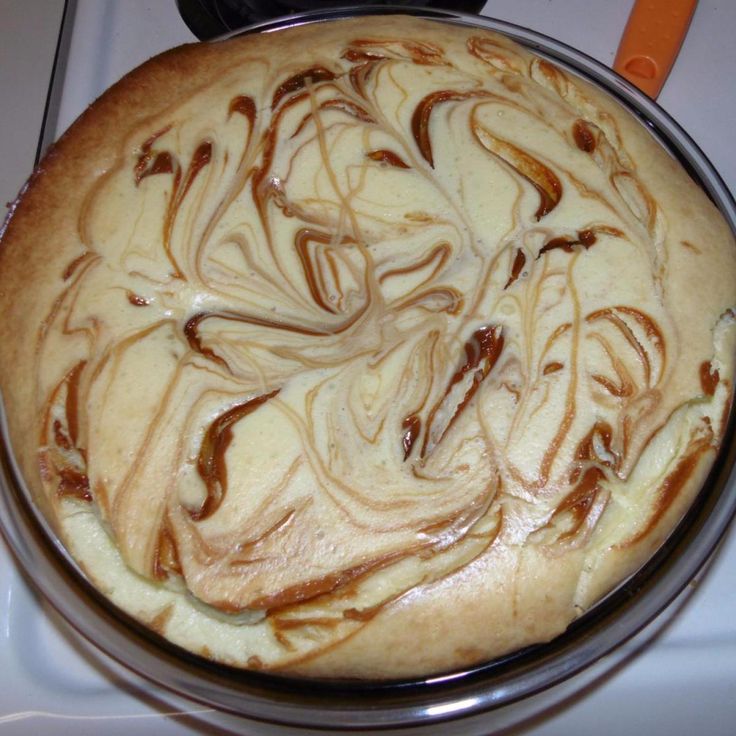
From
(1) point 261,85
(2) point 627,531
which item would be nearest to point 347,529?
(2) point 627,531


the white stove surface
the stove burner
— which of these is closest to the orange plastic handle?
the stove burner

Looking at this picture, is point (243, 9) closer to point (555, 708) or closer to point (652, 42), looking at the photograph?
point (652, 42)

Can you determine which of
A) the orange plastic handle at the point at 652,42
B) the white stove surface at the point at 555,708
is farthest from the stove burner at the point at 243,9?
the white stove surface at the point at 555,708

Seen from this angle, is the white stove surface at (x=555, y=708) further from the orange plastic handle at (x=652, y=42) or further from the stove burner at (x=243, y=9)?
the stove burner at (x=243, y=9)

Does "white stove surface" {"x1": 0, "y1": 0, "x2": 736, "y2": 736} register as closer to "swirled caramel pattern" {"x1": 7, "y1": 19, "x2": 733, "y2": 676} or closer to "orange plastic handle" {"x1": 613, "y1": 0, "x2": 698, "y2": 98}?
"swirled caramel pattern" {"x1": 7, "y1": 19, "x2": 733, "y2": 676}

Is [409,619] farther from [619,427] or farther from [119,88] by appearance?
[119,88]

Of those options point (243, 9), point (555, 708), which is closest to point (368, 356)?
point (555, 708)
